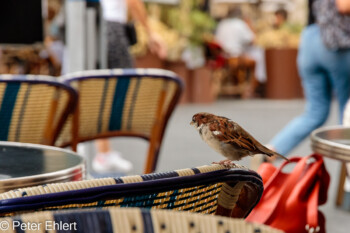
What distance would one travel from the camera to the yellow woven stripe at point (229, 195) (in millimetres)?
963

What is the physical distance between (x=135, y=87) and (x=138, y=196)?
74.5 inches

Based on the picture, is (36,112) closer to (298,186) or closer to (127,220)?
(298,186)

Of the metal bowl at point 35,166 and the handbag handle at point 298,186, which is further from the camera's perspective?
the handbag handle at point 298,186

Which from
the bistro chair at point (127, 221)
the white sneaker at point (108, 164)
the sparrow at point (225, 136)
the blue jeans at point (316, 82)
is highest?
the bistro chair at point (127, 221)

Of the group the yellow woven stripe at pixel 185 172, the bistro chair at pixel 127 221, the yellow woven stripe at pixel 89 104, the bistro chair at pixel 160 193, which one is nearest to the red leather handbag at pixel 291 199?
the bistro chair at pixel 160 193

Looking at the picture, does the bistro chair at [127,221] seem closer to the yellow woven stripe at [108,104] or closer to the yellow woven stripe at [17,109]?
the yellow woven stripe at [17,109]

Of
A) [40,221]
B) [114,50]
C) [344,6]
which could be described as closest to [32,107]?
[40,221]

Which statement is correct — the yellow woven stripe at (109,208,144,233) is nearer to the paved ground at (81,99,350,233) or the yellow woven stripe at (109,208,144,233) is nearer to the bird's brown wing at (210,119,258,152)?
the bird's brown wing at (210,119,258,152)

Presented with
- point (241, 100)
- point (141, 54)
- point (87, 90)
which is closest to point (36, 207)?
point (87, 90)

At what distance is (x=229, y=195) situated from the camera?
0.97 metres

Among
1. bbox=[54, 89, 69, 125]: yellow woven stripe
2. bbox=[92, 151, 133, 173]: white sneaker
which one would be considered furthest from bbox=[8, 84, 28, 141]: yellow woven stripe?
bbox=[92, 151, 133, 173]: white sneaker

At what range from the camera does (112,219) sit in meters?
0.59

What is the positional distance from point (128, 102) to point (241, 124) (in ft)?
5.05

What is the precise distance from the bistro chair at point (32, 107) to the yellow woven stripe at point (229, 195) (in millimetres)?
1396
